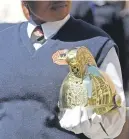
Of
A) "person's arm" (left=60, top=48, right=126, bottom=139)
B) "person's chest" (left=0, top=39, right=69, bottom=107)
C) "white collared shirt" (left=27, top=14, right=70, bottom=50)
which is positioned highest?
"white collared shirt" (left=27, top=14, right=70, bottom=50)

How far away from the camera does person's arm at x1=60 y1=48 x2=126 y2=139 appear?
0.75 m

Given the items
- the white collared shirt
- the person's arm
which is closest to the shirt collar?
the white collared shirt

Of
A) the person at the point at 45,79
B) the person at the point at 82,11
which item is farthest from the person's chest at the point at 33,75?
the person at the point at 82,11

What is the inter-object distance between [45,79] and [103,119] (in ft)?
0.41

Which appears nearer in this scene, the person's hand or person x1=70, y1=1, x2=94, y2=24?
the person's hand

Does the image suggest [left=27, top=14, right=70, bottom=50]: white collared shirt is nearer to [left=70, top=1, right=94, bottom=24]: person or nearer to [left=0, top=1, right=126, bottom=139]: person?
[left=0, top=1, right=126, bottom=139]: person

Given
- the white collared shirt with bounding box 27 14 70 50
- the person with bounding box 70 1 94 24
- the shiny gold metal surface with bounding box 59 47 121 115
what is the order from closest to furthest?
the shiny gold metal surface with bounding box 59 47 121 115
the white collared shirt with bounding box 27 14 70 50
the person with bounding box 70 1 94 24

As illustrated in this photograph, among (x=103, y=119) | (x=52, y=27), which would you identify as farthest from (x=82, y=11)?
(x=103, y=119)

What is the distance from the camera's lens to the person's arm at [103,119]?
751 mm

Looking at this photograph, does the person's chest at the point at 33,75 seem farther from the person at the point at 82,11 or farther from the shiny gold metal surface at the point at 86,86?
the person at the point at 82,11

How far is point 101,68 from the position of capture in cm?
82

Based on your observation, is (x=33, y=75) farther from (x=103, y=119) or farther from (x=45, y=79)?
(x=103, y=119)

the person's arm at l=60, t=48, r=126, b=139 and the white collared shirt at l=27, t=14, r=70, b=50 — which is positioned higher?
the white collared shirt at l=27, t=14, r=70, b=50

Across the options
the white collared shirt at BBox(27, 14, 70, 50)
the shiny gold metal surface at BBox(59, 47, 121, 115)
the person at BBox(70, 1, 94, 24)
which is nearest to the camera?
the shiny gold metal surface at BBox(59, 47, 121, 115)
